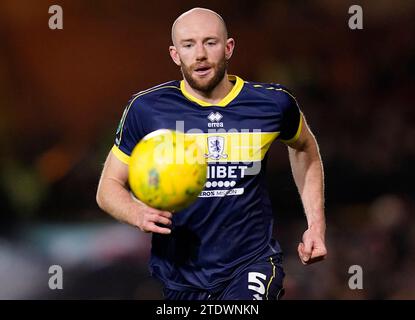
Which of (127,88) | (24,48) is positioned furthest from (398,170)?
(24,48)

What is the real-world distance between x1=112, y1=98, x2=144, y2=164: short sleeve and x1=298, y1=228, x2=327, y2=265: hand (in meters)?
1.12

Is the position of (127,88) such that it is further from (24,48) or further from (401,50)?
(401,50)

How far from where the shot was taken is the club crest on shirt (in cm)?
534

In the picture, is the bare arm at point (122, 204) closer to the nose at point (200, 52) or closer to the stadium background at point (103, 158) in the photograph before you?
the nose at point (200, 52)

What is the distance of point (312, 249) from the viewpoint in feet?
17.3

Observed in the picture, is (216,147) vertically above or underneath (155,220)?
above

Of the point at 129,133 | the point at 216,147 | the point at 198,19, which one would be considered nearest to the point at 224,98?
the point at 216,147

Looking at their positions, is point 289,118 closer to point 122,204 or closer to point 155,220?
point 122,204

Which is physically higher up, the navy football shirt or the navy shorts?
the navy football shirt

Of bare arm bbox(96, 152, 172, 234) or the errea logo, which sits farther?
the errea logo

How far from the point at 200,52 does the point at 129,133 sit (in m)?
0.63

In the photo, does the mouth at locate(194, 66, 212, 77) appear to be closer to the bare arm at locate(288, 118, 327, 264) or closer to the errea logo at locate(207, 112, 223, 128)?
the errea logo at locate(207, 112, 223, 128)

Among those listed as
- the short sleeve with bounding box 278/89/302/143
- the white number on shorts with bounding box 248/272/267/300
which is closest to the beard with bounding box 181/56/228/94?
the short sleeve with bounding box 278/89/302/143

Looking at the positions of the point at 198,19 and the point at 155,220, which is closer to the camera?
the point at 155,220
